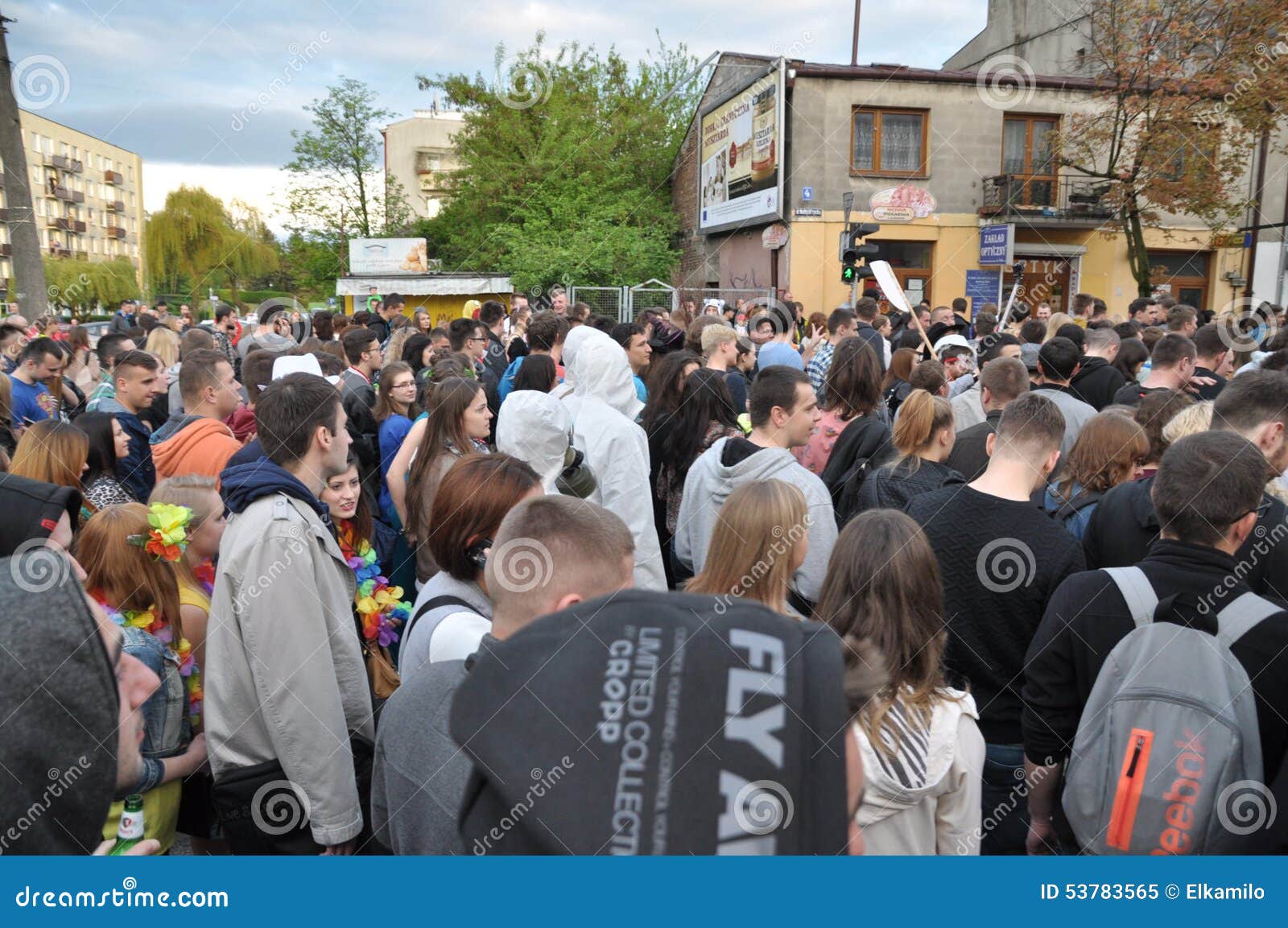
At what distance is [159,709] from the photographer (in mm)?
2701

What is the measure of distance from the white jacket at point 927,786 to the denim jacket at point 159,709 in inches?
82.2

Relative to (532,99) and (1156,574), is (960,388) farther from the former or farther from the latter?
(532,99)

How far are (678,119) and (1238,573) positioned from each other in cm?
3072

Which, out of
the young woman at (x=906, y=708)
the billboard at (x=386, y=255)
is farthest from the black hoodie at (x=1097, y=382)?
the billboard at (x=386, y=255)

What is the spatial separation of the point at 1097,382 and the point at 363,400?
4981 millimetres

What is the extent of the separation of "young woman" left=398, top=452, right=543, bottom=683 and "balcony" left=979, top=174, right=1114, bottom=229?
22.4m

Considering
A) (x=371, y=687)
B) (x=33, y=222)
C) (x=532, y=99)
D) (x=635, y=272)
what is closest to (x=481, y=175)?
(x=532, y=99)

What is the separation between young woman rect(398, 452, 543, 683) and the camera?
238 cm

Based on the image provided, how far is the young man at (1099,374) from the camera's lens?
588 centimetres

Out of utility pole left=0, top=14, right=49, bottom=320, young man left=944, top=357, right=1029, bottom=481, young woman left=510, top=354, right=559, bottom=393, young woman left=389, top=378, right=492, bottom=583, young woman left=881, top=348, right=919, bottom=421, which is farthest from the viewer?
utility pole left=0, top=14, right=49, bottom=320

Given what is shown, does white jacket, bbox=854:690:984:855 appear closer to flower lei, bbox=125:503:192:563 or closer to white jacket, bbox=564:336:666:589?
white jacket, bbox=564:336:666:589

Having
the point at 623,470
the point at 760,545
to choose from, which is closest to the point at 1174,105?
the point at 623,470

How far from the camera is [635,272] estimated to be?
83.7 ft

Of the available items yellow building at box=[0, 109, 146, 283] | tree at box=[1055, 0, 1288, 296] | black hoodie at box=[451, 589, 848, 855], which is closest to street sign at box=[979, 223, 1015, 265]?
tree at box=[1055, 0, 1288, 296]
